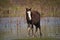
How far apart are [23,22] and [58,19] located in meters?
0.54

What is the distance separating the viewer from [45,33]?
8.77 ft

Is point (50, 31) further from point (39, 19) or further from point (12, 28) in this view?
point (12, 28)

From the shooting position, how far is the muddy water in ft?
8.72

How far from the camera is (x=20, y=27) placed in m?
2.67

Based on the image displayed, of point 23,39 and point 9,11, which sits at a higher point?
point 9,11

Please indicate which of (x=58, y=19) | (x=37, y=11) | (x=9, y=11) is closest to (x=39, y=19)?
(x=37, y=11)

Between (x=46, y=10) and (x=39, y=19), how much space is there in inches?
6.9

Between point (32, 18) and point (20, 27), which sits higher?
point (32, 18)

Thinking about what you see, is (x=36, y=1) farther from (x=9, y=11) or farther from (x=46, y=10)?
(x=9, y=11)

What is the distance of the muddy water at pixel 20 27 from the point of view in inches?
105

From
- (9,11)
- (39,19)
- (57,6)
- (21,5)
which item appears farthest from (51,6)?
(9,11)

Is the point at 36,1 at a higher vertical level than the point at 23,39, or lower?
higher

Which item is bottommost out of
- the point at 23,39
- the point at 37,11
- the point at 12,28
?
the point at 23,39

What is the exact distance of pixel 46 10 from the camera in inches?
106
